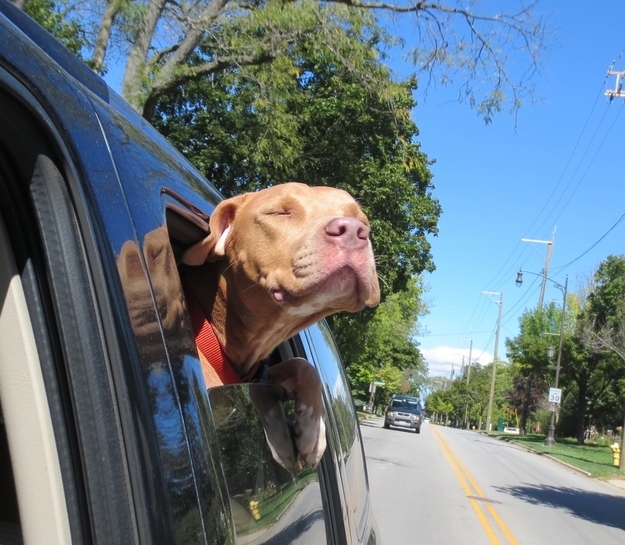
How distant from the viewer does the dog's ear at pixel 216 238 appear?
191 centimetres

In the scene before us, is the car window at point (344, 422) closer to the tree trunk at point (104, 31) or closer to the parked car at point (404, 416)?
the tree trunk at point (104, 31)

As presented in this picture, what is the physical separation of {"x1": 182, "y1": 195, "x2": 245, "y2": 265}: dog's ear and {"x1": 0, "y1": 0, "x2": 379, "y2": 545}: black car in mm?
464

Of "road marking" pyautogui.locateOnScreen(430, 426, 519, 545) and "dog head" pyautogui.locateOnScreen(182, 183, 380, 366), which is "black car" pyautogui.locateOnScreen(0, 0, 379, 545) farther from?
"road marking" pyautogui.locateOnScreen(430, 426, 519, 545)

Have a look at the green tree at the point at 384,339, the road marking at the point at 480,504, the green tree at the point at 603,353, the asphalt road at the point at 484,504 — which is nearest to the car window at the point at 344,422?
the asphalt road at the point at 484,504

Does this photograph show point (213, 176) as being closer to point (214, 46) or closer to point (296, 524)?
point (214, 46)

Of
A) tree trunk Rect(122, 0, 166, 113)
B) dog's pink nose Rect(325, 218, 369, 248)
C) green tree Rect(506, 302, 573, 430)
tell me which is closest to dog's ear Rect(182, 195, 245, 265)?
dog's pink nose Rect(325, 218, 369, 248)

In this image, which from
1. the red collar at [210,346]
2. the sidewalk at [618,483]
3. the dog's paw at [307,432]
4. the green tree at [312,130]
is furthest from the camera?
the sidewalk at [618,483]

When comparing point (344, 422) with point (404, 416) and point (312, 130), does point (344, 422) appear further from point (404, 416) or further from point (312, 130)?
point (404, 416)

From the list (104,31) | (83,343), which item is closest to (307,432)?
(83,343)

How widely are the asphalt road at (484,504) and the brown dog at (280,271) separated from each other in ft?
23.8

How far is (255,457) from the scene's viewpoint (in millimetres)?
1831

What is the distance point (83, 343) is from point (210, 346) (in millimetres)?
799

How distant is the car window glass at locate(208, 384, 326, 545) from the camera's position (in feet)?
5.37

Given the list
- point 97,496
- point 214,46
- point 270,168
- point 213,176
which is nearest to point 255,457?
point 97,496
